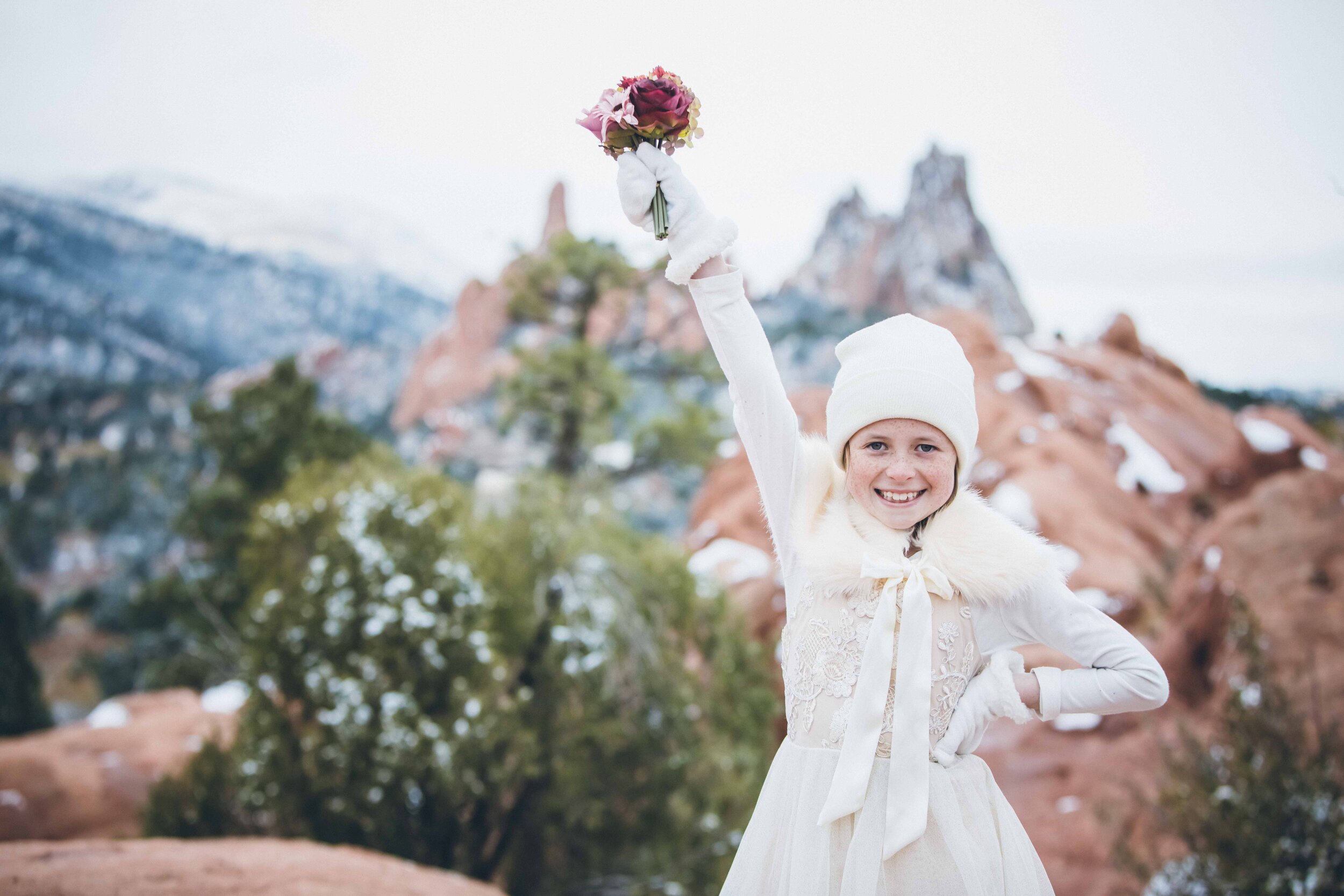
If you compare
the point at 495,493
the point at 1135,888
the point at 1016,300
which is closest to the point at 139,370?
the point at 495,493

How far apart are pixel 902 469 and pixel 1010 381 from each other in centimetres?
1620

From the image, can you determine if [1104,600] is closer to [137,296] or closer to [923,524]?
[923,524]

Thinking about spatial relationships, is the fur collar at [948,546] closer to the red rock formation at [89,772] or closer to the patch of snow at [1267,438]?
the red rock formation at [89,772]

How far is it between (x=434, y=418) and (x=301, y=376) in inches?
798

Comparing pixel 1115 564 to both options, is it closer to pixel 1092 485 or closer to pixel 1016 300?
pixel 1092 485

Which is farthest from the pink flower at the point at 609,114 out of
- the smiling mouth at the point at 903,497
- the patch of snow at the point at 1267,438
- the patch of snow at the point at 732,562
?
the patch of snow at the point at 1267,438

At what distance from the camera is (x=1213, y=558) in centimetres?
670

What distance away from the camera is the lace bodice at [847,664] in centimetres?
158

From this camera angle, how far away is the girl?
1482 millimetres

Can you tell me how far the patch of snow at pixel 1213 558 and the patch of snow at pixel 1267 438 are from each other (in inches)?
195

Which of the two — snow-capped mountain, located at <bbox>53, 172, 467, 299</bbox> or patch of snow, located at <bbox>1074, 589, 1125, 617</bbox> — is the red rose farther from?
snow-capped mountain, located at <bbox>53, 172, 467, 299</bbox>

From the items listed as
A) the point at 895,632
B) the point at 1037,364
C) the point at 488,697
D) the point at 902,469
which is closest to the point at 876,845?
the point at 895,632

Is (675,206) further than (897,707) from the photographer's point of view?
Yes

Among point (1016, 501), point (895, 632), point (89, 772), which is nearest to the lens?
point (895, 632)
